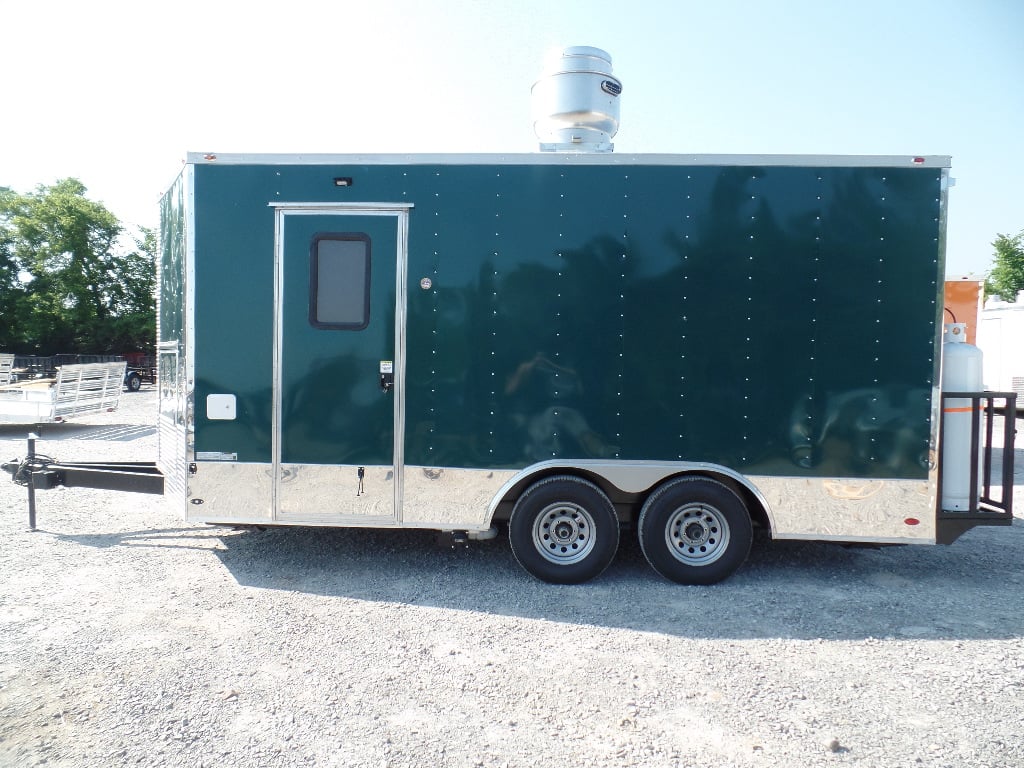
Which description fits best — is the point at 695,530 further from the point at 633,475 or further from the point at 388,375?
the point at 388,375

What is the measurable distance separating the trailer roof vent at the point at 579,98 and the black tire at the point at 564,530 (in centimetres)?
271

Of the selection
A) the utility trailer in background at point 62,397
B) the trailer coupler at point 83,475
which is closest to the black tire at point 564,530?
the trailer coupler at point 83,475

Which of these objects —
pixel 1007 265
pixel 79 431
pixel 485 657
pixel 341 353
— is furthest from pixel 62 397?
pixel 1007 265

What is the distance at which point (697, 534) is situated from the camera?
4.51m

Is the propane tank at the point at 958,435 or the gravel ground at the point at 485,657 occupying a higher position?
the propane tank at the point at 958,435

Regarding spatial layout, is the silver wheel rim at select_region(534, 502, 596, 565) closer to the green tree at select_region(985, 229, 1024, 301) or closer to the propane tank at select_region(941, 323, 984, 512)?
the propane tank at select_region(941, 323, 984, 512)

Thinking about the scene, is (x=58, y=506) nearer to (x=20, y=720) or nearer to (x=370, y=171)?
(x=20, y=720)

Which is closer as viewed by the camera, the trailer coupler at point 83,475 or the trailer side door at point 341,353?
the trailer side door at point 341,353

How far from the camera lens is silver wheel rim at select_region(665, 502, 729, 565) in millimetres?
4422

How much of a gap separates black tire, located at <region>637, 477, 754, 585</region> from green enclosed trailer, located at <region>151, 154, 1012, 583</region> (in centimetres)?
2

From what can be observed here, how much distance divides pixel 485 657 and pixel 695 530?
6.05 feet

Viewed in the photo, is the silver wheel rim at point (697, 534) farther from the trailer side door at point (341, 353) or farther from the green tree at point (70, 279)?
the green tree at point (70, 279)

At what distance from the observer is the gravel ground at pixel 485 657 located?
2.74 m

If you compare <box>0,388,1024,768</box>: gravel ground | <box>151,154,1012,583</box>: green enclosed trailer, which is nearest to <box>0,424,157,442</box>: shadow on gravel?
<box>0,388,1024,768</box>: gravel ground
